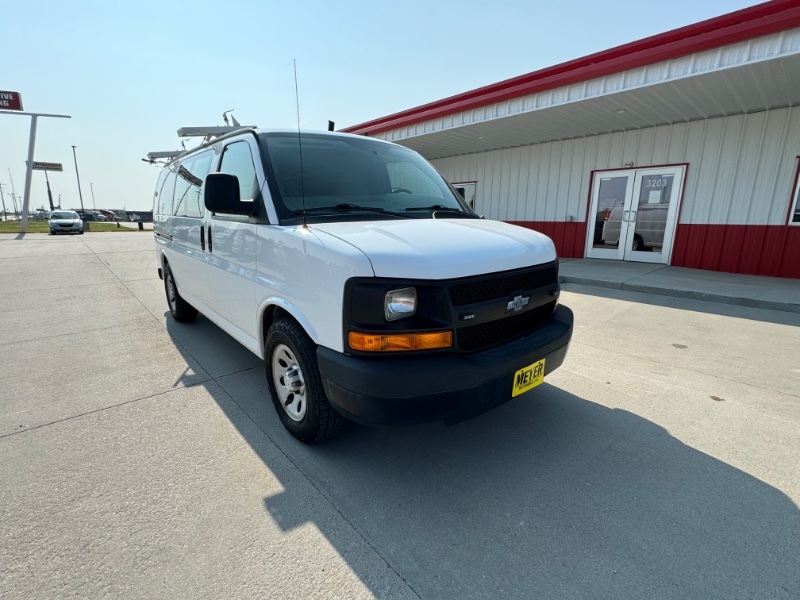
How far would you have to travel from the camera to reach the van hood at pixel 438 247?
196 cm

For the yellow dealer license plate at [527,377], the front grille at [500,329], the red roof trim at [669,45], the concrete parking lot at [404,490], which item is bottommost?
the concrete parking lot at [404,490]

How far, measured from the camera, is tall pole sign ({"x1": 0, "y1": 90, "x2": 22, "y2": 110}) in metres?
22.4

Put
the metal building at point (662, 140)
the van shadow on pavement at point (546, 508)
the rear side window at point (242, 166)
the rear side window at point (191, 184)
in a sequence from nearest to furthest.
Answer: the van shadow on pavement at point (546, 508)
the rear side window at point (242, 166)
the rear side window at point (191, 184)
the metal building at point (662, 140)

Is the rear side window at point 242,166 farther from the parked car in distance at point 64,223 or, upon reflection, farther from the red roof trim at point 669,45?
the parked car in distance at point 64,223

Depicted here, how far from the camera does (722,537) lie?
185 cm

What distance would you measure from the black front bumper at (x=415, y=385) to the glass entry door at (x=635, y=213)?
30.6ft

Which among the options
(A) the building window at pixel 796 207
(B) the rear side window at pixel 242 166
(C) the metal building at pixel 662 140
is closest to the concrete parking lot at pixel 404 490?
(B) the rear side window at pixel 242 166

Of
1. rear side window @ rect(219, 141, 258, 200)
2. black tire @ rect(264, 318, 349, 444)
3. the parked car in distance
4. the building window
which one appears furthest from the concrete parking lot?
the parked car in distance

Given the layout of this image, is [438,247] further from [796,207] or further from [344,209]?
[796,207]

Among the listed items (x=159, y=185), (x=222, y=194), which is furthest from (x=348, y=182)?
(x=159, y=185)

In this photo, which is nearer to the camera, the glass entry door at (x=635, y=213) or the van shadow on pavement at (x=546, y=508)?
the van shadow on pavement at (x=546, y=508)

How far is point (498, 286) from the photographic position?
2.26 metres

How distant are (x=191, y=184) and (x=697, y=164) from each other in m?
10.0

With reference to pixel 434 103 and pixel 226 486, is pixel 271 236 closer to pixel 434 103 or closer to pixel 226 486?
pixel 226 486
